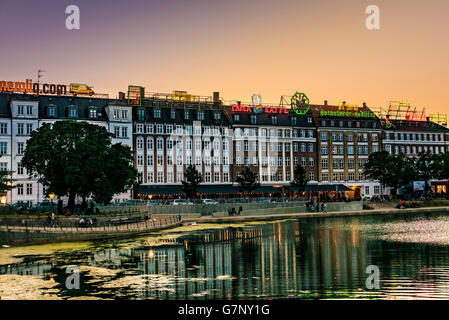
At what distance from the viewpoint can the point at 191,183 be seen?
3900 inches

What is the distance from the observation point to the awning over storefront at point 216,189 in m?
107

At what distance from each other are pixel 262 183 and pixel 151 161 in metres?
27.4

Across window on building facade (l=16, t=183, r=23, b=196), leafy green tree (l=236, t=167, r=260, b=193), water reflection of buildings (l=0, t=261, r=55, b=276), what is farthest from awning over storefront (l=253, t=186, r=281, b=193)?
water reflection of buildings (l=0, t=261, r=55, b=276)

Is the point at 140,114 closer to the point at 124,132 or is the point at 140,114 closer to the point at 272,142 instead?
the point at 124,132

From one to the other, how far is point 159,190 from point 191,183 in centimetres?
802

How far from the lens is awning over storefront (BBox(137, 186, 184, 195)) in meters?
101

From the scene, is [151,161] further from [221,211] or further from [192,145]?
[221,211]

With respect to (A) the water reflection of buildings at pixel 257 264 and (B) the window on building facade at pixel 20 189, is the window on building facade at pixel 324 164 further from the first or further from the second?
(B) the window on building facade at pixel 20 189

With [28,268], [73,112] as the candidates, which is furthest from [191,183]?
[28,268]

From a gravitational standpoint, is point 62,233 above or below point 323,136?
below

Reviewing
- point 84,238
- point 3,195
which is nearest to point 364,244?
point 84,238

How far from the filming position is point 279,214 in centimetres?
9625

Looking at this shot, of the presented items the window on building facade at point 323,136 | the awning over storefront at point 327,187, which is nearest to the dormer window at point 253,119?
the window on building facade at point 323,136

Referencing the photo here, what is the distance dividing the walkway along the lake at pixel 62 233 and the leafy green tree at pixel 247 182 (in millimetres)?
40412
